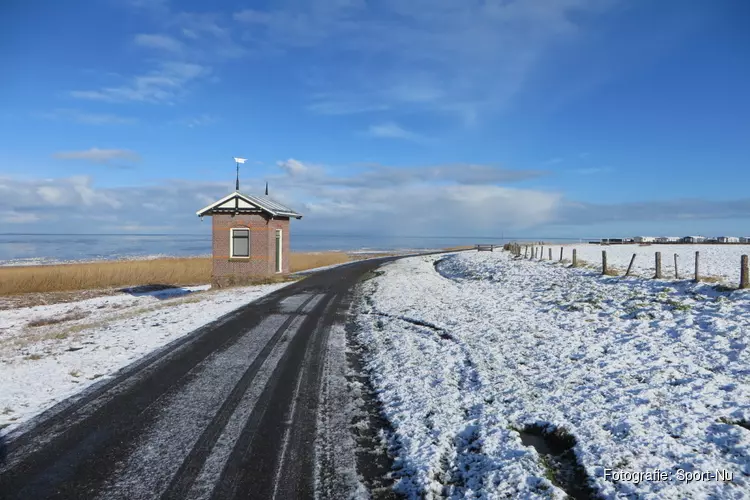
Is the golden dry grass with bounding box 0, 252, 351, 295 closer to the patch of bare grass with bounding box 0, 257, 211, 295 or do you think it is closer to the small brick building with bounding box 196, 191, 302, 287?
the patch of bare grass with bounding box 0, 257, 211, 295

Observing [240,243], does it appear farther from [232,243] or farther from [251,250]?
[251,250]

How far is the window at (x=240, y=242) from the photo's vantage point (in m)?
24.2

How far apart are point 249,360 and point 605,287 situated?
13080 millimetres

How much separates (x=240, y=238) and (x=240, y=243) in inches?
11.7

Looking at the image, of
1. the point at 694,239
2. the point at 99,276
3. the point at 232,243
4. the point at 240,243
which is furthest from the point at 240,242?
the point at 694,239

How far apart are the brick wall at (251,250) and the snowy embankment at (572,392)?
40.3 ft

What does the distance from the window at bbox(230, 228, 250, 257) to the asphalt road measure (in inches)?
587

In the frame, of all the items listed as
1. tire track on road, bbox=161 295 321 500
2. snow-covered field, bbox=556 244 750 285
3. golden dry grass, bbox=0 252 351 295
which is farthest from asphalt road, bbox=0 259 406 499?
golden dry grass, bbox=0 252 351 295

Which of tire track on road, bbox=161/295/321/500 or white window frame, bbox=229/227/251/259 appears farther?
white window frame, bbox=229/227/251/259

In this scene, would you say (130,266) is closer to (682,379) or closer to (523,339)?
(523,339)

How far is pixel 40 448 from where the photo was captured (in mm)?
5129

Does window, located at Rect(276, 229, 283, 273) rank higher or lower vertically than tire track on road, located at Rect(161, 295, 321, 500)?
higher

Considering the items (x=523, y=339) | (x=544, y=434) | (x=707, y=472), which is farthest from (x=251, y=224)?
(x=707, y=472)

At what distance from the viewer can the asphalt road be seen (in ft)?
14.3
